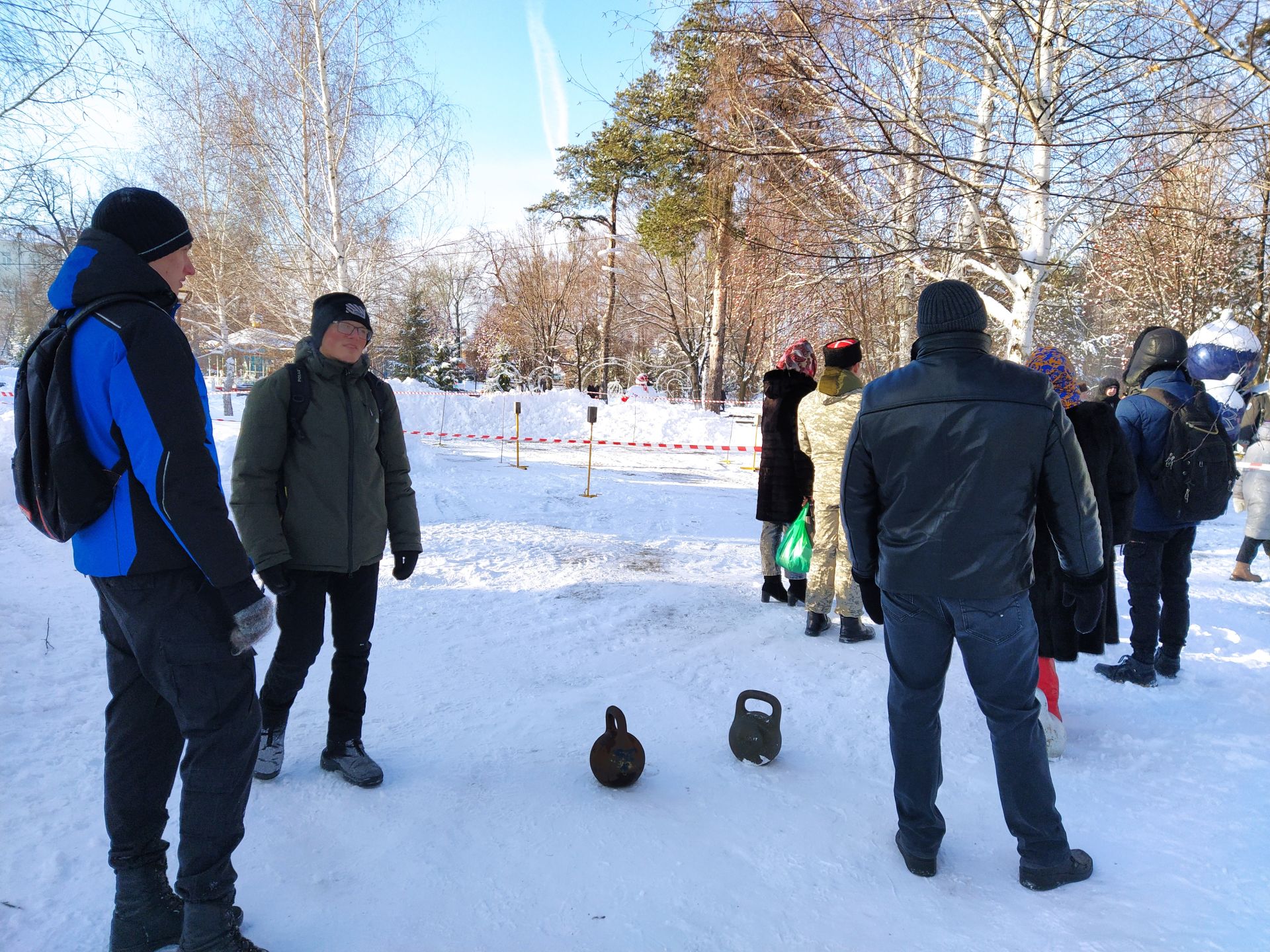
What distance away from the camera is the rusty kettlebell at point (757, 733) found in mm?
3113

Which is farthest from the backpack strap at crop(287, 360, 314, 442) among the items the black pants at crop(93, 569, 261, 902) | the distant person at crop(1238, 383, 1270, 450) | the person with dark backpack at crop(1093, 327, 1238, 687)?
the distant person at crop(1238, 383, 1270, 450)

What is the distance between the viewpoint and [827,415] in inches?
181

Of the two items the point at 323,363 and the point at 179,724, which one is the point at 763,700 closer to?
the point at 179,724

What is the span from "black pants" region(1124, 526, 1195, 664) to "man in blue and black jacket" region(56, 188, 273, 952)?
14.6 ft

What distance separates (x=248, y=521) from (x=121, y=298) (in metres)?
→ 1.02

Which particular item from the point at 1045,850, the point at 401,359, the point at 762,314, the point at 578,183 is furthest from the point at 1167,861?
the point at 401,359

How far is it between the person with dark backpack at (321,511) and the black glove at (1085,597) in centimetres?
264

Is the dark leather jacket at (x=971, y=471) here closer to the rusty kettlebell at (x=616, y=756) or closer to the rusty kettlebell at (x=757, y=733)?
the rusty kettlebell at (x=757, y=733)

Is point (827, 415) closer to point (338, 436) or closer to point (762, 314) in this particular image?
point (338, 436)

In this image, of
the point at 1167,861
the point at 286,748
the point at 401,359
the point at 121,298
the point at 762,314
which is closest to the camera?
the point at 121,298

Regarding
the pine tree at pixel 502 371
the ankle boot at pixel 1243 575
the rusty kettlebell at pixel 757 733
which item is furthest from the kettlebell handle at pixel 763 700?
the pine tree at pixel 502 371

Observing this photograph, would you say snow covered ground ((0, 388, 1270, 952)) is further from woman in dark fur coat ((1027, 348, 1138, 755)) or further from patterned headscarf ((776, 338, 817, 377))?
patterned headscarf ((776, 338, 817, 377))

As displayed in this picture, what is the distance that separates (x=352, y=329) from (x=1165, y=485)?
13.9 ft

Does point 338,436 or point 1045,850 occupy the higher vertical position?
point 338,436
